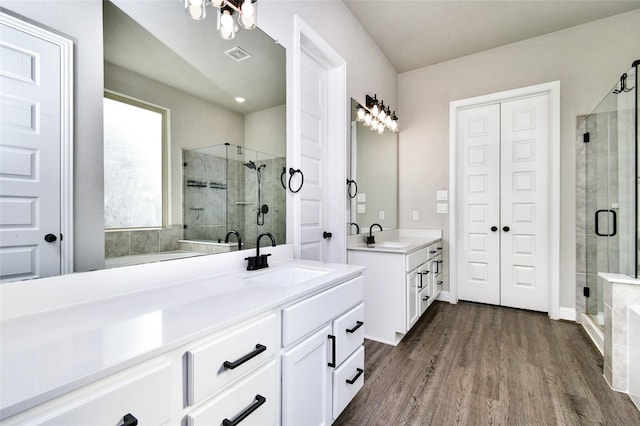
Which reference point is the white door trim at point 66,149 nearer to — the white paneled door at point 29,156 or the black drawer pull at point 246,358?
the white paneled door at point 29,156

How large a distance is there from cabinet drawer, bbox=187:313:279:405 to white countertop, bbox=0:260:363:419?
0.14ft

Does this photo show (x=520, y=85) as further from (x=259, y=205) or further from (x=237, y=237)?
(x=237, y=237)

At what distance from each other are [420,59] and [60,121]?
3752mm

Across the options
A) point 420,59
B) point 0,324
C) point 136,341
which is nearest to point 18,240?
point 0,324

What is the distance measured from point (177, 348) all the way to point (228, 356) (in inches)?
6.7

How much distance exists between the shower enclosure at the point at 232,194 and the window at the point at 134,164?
0.42 ft

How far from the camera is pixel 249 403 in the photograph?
3.13 feet

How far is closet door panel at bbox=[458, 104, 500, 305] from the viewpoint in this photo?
3.50 m

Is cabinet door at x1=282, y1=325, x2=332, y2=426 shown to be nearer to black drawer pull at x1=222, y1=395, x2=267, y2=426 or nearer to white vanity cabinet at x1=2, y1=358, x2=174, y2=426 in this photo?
black drawer pull at x1=222, y1=395, x2=267, y2=426

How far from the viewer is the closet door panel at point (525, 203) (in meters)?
3.25

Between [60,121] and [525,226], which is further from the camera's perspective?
[525,226]

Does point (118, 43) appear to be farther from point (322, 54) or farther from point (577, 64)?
point (577, 64)

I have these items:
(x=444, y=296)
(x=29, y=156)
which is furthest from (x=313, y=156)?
(x=444, y=296)

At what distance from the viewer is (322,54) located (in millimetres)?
2441
